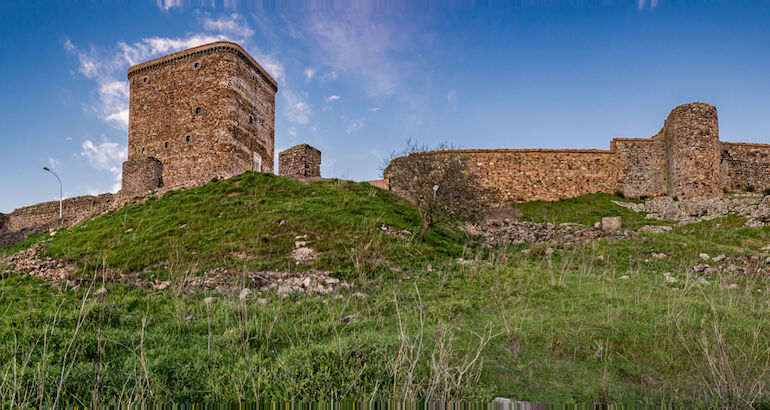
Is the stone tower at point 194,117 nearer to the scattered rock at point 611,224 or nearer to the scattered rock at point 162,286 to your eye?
the scattered rock at point 162,286

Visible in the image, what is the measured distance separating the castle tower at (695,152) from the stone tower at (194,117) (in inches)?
947

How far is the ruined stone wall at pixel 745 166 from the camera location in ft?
81.8

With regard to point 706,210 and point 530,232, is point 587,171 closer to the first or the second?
point 706,210

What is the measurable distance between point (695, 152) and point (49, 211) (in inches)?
1544

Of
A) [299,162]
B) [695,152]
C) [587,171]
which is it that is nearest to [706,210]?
[695,152]

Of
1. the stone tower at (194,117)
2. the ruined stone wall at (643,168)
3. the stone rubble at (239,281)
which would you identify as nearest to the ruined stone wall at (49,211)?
the stone tower at (194,117)

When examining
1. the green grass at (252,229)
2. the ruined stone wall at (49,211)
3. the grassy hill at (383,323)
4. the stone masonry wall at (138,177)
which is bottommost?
the grassy hill at (383,323)

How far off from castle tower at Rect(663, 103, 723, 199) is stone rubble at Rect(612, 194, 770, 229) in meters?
1.44

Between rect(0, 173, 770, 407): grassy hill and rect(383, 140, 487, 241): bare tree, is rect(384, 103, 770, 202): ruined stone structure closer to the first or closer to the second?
rect(383, 140, 487, 241): bare tree

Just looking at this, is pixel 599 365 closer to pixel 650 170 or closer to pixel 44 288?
pixel 44 288

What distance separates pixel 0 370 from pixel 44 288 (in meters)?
6.53

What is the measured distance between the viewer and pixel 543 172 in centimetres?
2427

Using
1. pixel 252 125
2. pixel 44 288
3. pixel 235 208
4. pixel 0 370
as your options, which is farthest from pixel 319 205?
pixel 252 125

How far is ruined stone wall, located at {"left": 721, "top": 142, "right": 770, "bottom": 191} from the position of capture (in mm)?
24922
